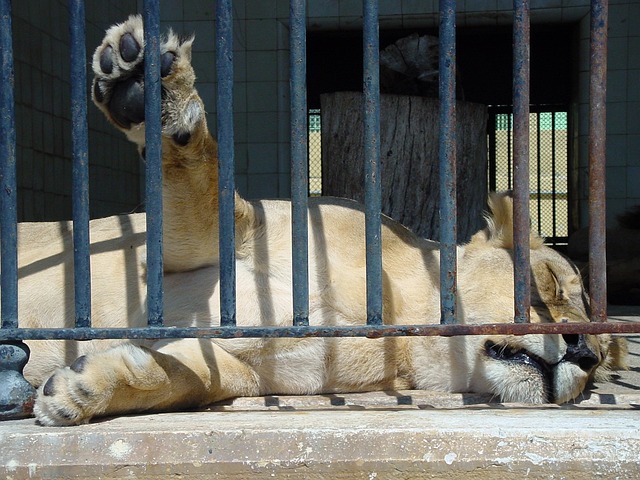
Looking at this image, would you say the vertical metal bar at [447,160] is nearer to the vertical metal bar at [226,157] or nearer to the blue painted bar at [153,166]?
the vertical metal bar at [226,157]

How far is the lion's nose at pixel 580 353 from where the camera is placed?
2936 millimetres

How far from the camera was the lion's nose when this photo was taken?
2936 mm

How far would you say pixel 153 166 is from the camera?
246 cm

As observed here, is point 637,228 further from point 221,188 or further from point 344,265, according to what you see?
point 221,188

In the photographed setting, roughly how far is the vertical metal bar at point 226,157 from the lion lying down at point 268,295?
0.75 feet

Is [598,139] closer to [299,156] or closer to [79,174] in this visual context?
[299,156]

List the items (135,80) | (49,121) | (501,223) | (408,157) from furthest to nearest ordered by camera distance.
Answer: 1. (49,121)
2. (408,157)
3. (501,223)
4. (135,80)

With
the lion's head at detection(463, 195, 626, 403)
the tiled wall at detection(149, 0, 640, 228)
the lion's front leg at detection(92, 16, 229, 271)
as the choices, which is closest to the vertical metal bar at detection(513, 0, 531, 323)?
the lion's head at detection(463, 195, 626, 403)

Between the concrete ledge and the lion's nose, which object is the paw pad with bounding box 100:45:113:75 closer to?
the concrete ledge

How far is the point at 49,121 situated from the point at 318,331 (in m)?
6.09

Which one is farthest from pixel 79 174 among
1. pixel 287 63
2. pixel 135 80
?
pixel 287 63

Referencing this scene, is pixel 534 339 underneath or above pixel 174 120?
underneath

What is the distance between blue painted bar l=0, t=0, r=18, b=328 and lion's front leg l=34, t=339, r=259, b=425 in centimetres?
31

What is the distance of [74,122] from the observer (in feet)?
8.06
